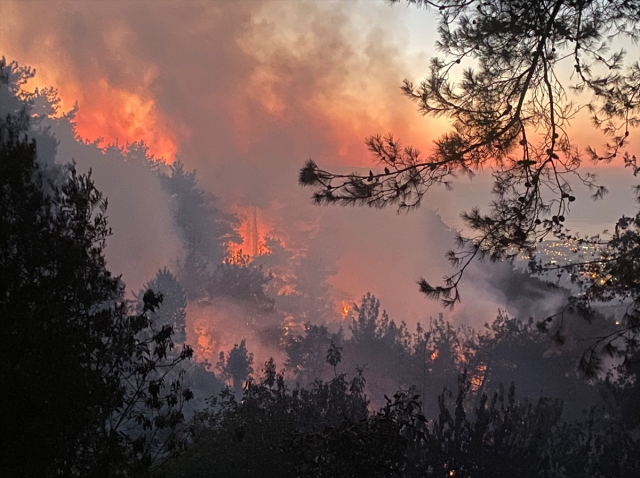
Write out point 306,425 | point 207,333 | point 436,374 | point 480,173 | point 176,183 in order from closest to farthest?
point 480,173 < point 306,425 < point 436,374 < point 207,333 < point 176,183

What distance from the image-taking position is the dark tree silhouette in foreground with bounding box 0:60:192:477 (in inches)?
168

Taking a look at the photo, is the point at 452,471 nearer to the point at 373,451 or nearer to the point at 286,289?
the point at 373,451

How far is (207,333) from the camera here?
44656 millimetres

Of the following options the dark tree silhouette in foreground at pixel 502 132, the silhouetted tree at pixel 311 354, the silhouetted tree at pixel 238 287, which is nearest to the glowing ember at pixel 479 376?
the silhouetted tree at pixel 311 354

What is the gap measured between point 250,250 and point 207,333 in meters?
22.0

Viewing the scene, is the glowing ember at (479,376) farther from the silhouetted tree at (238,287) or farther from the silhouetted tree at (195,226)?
the silhouetted tree at (195,226)

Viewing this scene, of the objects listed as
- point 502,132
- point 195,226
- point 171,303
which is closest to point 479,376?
point 171,303

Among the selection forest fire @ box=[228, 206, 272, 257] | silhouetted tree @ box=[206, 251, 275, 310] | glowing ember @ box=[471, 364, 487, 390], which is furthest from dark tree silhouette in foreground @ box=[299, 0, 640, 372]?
forest fire @ box=[228, 206, 272, 257]

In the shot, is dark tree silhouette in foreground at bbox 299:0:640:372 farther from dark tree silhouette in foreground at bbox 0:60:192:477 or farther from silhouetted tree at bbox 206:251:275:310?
silhouetted tree at bbox 206:251:275:310

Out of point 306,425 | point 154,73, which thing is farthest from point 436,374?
point 154,73

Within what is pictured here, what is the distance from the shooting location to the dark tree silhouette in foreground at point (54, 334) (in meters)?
4.27

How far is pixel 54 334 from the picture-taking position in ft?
14.8

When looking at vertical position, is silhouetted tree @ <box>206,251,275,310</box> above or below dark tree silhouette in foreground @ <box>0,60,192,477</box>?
above

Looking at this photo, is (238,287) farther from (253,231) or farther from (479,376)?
(479,376)
